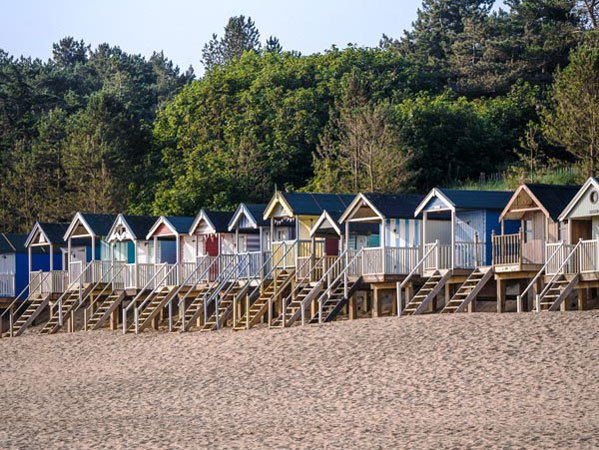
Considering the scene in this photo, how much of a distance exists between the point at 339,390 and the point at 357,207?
13987mm

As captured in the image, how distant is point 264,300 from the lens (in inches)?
1832

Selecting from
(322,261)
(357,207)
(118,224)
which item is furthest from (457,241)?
(118,224)

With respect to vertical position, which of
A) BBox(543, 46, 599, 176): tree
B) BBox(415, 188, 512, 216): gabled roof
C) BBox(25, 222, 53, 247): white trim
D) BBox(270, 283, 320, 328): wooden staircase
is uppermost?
BBox(543, 46, 599, 176): tree

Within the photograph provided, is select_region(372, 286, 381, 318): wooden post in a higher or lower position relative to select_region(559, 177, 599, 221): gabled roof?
lower

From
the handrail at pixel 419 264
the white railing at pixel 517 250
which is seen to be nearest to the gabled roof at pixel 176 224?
the handrail at pixel 419 264

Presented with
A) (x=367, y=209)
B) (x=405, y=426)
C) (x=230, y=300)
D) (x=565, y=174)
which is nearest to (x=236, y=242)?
(x=230, y=300)

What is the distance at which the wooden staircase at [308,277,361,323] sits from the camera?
142 ft

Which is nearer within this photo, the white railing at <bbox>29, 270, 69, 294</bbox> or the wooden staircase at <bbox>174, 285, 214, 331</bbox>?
the wooden staircase at <bbox>174, 285, 214, 331</bbox>

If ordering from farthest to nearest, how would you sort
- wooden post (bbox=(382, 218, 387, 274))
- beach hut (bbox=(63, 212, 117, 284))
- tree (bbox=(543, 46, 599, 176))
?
beach hut (bbox=(63, 212, 117, 284)), tree (bbox=(543, 46, 599, 176)), wooden post (bbox=(382, 218, 387, 274))

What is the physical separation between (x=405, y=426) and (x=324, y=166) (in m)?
40.3

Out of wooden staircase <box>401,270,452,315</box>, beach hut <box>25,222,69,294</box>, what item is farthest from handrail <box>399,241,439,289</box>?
beach hut <box>25,222,69,294</box>

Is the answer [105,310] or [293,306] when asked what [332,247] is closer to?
[293,306]

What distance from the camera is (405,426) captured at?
26859 mm

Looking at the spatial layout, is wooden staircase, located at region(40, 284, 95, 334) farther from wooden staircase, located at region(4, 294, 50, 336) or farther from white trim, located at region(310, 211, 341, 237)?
white trim, located at region(310, 211, 341, 237)
